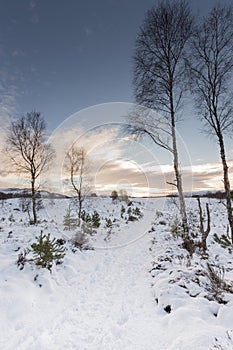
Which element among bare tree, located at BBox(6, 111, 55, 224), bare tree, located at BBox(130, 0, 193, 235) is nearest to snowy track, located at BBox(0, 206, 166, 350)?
bare tree, located at BBox(130, 0, 193, 235)

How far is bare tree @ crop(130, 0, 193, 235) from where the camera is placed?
823cm

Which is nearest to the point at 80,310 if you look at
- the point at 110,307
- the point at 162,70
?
the point at 110,307

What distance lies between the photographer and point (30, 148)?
47.9ft

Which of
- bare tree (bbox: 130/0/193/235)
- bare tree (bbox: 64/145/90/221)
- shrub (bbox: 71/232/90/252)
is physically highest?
bare tree (bbox: 130/0/193/235)

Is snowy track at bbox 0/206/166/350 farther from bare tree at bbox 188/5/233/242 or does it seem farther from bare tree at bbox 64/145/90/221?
bare tree at bbox 64/145/90/221

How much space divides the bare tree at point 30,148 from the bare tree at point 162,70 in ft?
30.6

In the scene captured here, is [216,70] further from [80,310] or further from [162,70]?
[80,310]

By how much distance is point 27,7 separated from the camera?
787 centimetres

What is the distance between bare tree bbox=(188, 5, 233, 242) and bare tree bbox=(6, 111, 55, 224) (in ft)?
38.7

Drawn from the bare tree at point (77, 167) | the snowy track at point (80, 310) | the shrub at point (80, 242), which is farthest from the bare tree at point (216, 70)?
the bare tree at point (77, 167)

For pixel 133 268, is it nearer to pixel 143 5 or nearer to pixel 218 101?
pixel 218 101

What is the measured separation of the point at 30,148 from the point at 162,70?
36.1 ft

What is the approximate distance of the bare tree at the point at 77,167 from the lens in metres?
16.2

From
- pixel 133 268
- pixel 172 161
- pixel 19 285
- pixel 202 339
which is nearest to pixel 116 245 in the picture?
pixel 133 268
